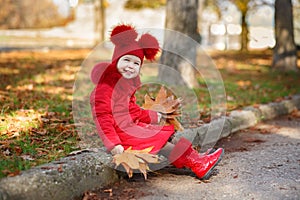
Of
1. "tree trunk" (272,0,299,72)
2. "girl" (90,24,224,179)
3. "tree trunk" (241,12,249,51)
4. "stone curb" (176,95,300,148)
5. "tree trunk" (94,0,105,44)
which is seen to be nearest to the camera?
"girl" (90,24,224,179)

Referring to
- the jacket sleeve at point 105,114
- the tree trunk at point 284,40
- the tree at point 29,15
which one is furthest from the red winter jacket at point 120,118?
the tree at point 29,15

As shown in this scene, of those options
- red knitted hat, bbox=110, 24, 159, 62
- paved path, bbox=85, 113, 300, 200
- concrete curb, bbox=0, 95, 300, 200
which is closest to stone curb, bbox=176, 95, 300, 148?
concrete curb, bbox=0, 95, 300, 200

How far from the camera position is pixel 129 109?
145 inches

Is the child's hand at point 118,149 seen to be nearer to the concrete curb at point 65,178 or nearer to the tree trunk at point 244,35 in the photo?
the concrete curb at point 65,178

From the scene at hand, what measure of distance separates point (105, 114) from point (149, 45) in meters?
0.72

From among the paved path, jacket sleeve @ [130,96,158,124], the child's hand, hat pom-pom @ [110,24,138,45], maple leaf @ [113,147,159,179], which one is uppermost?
hat pom-pom @ [110,24,138,45]

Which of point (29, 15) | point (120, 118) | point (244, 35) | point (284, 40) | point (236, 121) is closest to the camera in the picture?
point (120, 118)

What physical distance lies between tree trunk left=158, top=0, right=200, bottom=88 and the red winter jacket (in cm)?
375

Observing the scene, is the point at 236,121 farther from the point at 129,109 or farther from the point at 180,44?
the point at 180,44

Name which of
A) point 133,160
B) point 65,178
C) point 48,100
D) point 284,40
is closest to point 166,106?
point 133,160

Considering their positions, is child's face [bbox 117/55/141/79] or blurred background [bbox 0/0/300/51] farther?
blurred background [bbox 0/0/300/51]

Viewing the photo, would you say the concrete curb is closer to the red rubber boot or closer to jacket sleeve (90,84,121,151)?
jacket sleeve (90,84,121,151)

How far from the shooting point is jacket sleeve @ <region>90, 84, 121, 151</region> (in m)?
3.42

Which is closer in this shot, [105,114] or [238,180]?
[105,114]
